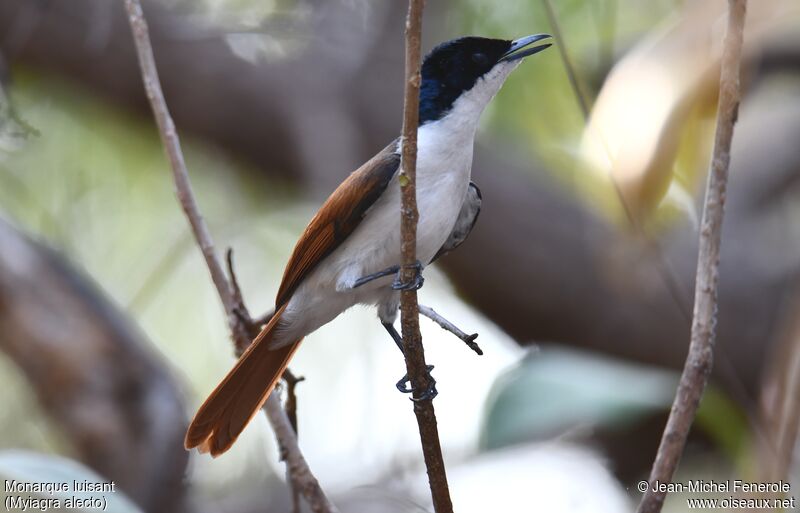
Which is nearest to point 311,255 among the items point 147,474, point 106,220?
point 147,474

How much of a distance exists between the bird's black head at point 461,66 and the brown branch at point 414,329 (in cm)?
88

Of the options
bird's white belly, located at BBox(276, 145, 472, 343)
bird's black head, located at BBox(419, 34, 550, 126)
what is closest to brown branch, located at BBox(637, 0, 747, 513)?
bird's white belly, located at BBox(276, 145, 472, 343)

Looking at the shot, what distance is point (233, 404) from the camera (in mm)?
2488

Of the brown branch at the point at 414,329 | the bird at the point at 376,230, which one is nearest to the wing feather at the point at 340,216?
the bird at the point at 376,230

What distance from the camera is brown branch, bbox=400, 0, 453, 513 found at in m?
1.65

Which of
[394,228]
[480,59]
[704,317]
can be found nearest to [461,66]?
[480,59]

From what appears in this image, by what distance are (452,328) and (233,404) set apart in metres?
0.80

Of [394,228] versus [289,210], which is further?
[289,210]

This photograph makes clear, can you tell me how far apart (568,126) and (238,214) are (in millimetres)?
1852

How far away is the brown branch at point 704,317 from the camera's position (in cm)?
158

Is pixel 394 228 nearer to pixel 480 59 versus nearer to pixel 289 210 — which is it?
pixel 480 59

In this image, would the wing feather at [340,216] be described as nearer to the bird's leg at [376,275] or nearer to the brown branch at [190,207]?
the bird's leg at [376,275]

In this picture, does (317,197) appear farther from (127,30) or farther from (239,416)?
(239,416)

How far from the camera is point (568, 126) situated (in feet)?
15.5
